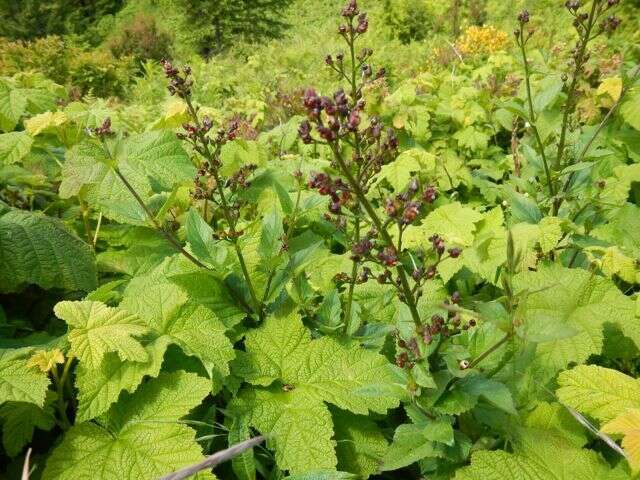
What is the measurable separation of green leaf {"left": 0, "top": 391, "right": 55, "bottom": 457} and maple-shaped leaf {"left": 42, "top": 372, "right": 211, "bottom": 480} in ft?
0.39

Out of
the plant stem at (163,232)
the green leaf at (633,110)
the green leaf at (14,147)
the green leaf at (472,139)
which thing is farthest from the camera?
the green leaf at (472,139)

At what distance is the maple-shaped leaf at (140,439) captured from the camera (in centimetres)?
135

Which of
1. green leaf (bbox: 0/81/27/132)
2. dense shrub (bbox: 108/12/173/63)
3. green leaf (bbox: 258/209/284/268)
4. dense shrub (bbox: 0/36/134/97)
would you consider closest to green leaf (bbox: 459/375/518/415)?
green leaf (bbox: 258/209/284/268)

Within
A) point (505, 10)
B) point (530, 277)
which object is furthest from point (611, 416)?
point (505, 10)

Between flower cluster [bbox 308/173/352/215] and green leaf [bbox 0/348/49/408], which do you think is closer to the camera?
flower cluster [bbox 308/173/352/215]

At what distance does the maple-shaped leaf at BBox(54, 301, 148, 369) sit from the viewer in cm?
145

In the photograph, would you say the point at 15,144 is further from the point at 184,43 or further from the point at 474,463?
the point at 184,43

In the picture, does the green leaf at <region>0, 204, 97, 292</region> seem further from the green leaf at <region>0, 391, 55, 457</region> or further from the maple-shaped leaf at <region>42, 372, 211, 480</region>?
the maple-shaped leaf at <region>42, 372, 211, 480</region>

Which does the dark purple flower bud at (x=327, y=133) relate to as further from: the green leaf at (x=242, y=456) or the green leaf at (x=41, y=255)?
the green leaf at (x=41, y=255)

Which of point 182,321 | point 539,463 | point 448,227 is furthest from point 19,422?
point 448,227

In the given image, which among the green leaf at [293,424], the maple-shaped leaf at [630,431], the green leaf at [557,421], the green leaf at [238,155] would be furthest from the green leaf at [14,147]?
the maple-shaped leaf at [630,431]

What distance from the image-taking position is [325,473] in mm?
1319

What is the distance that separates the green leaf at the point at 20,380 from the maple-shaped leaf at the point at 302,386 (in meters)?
0.55

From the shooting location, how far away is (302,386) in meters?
1.58
